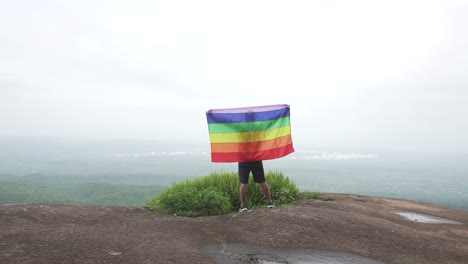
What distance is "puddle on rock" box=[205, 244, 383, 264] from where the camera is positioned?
506 cm

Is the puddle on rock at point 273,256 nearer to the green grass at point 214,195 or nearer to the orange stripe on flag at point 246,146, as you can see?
the green grass at point 214,195

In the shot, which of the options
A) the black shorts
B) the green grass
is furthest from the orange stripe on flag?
the green grass

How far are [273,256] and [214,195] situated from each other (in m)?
3.88

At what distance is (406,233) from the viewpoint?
666 cm

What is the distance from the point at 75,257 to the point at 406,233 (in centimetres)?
605

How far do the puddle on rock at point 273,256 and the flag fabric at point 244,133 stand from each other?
323 centimetres

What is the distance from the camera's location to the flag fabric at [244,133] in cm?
859

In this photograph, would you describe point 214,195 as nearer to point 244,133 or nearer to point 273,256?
point 244,133

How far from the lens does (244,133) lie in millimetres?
8664

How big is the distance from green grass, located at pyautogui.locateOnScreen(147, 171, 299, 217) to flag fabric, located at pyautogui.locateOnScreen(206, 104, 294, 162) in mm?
1149

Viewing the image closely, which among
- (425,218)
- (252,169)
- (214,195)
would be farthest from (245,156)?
(425,218)

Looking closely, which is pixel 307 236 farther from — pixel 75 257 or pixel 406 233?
pixel 75 257

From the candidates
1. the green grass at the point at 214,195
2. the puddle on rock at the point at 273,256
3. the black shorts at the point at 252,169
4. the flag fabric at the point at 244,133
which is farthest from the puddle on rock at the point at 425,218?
the puddle on rock at the point at 273,256

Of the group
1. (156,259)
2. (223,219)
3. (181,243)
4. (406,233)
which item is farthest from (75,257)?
(406,233)
